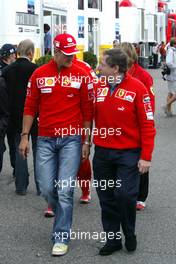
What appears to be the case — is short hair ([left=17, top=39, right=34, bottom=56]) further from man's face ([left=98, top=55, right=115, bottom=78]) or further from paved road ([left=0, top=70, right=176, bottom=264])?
man's face ([left=98, top=55, right=115, bottom=78])

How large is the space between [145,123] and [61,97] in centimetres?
77

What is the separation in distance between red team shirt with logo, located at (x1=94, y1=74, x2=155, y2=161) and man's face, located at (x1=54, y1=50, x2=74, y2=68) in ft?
1.23

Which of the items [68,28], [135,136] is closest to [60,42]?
[135,136]

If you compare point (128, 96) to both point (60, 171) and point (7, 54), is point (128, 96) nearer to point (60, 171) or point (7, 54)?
point (60, 171)

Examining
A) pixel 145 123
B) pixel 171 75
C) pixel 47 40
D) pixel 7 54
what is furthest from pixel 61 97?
pixel 47 40

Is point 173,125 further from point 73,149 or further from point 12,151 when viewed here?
point 73,149

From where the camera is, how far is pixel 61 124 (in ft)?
17.5

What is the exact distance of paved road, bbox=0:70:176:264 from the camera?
5289mm

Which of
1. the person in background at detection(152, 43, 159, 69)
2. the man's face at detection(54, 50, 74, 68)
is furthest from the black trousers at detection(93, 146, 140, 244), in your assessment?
the person in background at detection(152, 43, 159, 69)

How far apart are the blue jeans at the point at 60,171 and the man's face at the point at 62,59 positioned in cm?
63

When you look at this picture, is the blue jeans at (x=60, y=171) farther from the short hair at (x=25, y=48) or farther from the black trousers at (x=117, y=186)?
the short hair at (x=25, y=48)

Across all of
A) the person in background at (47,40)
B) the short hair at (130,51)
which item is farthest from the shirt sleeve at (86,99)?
the person in background at (47,40)

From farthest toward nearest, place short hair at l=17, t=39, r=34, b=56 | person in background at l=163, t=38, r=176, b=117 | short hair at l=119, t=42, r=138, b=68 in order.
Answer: person in background at l=163, t=38, r=176, b=117, short hair at l=17, t=39, r=34, b=56, short hair at l=119, t=42, r=138, b=68

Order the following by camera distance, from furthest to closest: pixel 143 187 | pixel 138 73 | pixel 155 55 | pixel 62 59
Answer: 1. pixel 155 55
2. pixel 143 187
3. pixel 138 73
4. pixel 62 59
